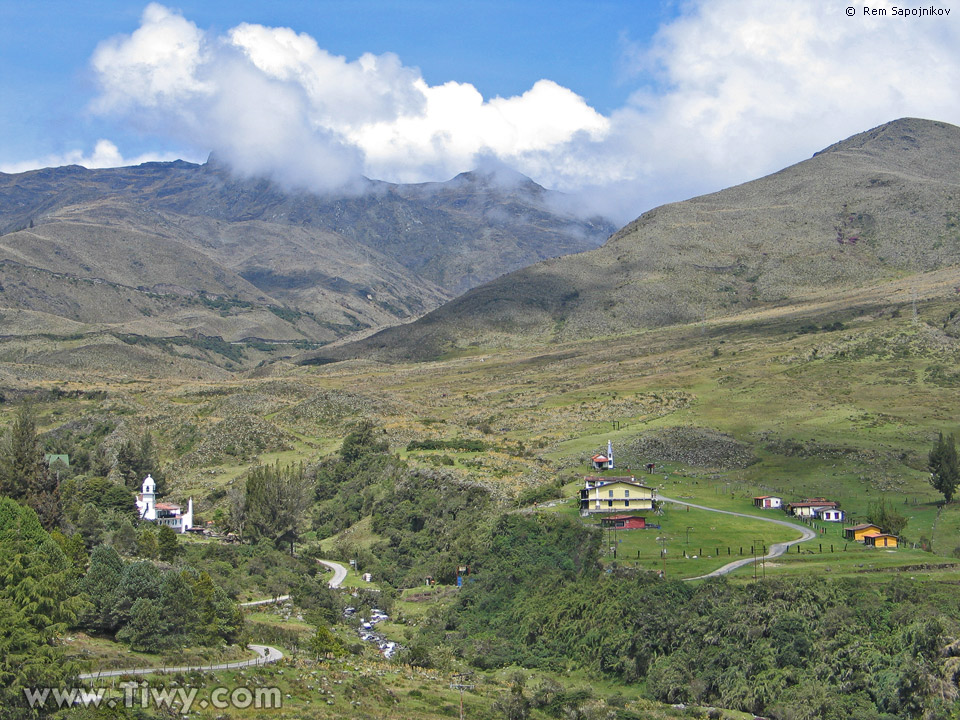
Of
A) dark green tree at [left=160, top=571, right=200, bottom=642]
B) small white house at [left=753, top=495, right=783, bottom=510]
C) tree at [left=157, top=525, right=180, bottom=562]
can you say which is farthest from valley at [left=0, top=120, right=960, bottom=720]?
small white house at [left=753, top=495, right=783, bottom=510]

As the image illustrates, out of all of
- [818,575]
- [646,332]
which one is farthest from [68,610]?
[646,332]

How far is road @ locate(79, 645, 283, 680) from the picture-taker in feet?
118

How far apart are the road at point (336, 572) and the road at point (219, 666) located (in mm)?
19655

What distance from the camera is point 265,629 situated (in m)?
50.3

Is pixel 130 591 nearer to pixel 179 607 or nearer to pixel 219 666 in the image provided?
pixel 179 607

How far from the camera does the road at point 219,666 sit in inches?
1421

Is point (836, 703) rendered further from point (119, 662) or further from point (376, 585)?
point (376, 585)

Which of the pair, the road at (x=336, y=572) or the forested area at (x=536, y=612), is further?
the road at (x=336, y=572)

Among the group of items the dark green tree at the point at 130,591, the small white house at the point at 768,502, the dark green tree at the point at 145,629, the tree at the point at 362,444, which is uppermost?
the tree at the point at 362,444

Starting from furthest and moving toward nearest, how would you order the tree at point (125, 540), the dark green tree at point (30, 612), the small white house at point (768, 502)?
the small white house at point (768, 502), the tree at point (125, 540), the dark green tree at point (30, 612)

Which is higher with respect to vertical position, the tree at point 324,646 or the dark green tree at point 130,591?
the dark green tree at point 130,591

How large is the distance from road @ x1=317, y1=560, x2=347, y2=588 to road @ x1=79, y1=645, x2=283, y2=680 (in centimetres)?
1965

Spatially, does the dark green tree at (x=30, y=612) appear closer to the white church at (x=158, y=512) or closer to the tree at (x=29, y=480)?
the tree at (x=29, y=480)

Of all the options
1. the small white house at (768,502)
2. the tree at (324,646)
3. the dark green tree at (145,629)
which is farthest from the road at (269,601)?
the small white house at (768,502)
